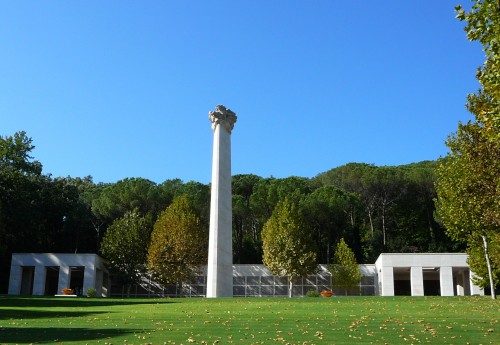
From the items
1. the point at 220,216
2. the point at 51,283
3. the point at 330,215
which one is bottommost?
the point at 51,283

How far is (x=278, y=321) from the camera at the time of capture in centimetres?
1639

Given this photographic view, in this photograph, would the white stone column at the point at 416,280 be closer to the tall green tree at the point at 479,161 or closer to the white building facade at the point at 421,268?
the white building facade at the point at 421,268

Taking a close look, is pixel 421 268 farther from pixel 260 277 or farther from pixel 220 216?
pixel 220 216

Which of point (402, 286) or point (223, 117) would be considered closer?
point (223, 117)

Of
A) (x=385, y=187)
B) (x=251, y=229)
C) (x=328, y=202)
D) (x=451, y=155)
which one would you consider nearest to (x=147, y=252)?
(x=251, y=229)

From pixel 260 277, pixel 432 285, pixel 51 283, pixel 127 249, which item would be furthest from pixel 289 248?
pixel 51 283

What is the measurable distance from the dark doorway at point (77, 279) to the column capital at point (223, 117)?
21.0 metres

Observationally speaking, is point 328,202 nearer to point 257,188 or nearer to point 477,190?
point 257,188

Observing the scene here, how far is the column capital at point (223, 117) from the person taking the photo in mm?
39750

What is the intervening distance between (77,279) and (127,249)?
11.6 meters

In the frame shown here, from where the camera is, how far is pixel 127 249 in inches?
1983

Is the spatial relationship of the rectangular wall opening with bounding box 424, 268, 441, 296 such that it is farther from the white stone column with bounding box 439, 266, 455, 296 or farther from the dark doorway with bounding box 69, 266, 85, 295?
the dark doorway with bounding box 69, 266, 85, 295

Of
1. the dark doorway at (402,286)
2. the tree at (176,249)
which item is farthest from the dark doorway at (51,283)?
the dark doorway at (402,286)

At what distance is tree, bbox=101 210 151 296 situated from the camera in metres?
50.4
